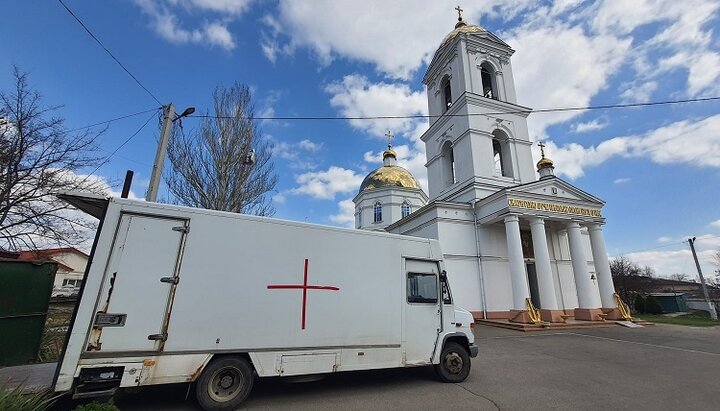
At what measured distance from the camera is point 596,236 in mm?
19062

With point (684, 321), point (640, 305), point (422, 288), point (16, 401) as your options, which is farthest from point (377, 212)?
point (16, 401)

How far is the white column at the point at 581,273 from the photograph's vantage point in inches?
690

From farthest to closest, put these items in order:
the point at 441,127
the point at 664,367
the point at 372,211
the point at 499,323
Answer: the point at 372,211 → the point at 441,127 → the point at 499,323 → the point at 664,367

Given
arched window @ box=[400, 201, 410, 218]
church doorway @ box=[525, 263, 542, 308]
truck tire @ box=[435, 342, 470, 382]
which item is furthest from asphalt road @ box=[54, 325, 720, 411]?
arched window @ box=[400, 201, 410, 218]

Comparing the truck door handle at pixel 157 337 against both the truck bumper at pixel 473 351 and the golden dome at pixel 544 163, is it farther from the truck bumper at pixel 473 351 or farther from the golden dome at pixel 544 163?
the golden dome at pixel 544 163

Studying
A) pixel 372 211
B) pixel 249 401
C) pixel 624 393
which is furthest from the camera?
pixel 372 211

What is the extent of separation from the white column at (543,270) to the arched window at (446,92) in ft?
38.1

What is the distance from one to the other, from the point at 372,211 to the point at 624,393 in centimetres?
2951

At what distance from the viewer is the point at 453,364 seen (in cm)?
661

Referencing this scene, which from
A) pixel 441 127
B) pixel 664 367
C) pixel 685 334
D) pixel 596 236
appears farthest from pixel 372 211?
pixel 664 367

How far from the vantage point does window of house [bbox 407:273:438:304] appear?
21.1ft

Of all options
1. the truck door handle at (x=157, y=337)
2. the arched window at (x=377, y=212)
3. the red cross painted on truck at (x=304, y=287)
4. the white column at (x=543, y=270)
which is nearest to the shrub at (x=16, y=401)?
the truck door handle at (x=157, y=337)

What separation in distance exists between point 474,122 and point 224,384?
2047 cm

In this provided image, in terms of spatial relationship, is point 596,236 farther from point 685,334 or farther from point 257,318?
point 257,318
